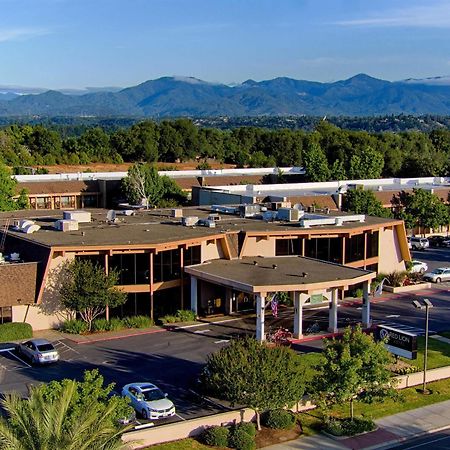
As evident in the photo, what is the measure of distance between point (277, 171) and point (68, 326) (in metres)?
63.9

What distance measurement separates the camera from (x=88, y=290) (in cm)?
4291

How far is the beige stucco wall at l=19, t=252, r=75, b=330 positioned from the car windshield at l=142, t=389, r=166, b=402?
14193 millimetres

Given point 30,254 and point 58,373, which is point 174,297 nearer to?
point 30,254

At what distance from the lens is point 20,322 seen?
1720 inches

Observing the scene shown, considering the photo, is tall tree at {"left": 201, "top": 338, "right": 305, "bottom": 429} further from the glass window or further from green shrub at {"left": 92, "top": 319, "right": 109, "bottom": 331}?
the glass window

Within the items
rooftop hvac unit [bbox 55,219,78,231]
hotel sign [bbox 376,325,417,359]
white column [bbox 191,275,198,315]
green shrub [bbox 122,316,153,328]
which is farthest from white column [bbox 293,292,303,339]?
rooftop hvac unit [bbox 55,219,78,231]

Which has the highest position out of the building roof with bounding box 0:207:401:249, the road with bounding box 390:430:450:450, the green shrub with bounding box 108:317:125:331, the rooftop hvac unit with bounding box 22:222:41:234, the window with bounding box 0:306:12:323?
the rooftop hvac unit with bounding box 22:222:41:234

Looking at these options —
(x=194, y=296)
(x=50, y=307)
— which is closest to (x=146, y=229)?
(x=194, y=296)

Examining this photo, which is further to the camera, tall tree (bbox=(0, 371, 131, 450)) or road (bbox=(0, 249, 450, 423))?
road (bbox=(0, 249, 450, 423))

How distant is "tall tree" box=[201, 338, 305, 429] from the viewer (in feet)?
98.3

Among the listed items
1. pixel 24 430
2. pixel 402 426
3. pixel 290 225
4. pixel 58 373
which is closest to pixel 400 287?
pixel 290 225

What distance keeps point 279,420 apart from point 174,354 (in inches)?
414

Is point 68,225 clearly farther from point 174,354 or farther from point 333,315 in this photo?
point 333,315

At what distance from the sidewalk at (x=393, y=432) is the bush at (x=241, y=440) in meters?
0.90
